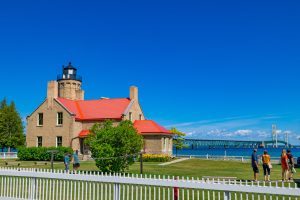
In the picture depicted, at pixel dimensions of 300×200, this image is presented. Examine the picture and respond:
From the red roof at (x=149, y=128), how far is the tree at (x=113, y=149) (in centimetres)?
2092

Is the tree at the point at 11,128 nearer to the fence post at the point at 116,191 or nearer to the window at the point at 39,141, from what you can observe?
the window at the point at 39,141

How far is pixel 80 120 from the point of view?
45.4 metres

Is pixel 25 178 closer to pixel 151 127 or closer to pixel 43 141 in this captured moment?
pixel 151 127

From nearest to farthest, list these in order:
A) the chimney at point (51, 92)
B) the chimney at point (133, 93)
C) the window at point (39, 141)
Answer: the chimney at point (51, 92) → the window at point (39, 141) → the chimney at point (133, 93)

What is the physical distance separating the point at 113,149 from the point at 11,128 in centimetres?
4103

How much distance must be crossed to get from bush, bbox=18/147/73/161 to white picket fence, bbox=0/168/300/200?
95.5 ft

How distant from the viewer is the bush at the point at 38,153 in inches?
1640

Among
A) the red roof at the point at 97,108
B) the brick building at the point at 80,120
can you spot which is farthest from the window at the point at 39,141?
the red roof at the point at 97,108

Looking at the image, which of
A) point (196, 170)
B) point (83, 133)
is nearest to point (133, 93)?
point (83, 133)

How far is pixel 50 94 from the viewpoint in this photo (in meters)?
46.1

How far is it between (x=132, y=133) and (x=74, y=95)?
33886 millimetres

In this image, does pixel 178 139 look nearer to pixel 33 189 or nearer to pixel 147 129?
pixel 147 129

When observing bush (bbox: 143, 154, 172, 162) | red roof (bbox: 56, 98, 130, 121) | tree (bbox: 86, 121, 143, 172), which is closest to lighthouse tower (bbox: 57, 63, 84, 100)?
red roof (bbox: 56, 98, 130, 121)

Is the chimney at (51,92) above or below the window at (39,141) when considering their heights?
above
